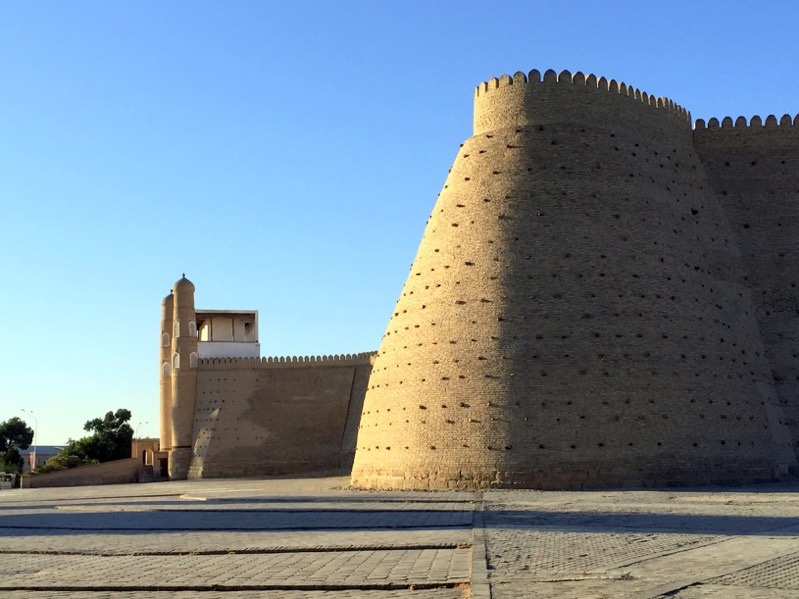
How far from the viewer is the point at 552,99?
25.0 metres

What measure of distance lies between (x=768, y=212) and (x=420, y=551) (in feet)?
62.3

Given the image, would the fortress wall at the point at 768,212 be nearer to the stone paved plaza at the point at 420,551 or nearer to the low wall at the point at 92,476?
the stone paved plaza at the point at 420,551

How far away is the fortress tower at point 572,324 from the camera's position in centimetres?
2194

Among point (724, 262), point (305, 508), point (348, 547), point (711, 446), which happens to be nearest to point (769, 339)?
point (724, 262)

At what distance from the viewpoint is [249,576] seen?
8.66 metres

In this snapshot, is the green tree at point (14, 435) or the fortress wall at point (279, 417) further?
the green tree at point (14, 435)

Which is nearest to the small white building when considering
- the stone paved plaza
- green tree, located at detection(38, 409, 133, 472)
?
green tree, located at detection(38, 409, 133, 472)

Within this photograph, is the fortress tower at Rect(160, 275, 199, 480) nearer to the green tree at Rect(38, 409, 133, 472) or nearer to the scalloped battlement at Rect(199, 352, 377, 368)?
the scalloped battlement at Rect(199, 352, 377, 368)

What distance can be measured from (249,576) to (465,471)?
1352 centimetres

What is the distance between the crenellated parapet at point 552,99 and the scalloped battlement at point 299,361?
16.9 metres

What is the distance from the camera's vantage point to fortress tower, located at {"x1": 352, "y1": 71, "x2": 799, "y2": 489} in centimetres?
2194

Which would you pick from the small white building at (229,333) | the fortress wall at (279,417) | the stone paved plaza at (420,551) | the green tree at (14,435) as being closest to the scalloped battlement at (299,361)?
the fortress wall at (279,417)

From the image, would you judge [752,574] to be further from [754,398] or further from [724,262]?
[724,262]

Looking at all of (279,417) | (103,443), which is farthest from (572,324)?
(103,443)
